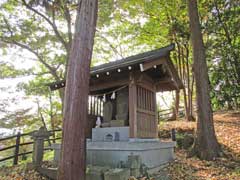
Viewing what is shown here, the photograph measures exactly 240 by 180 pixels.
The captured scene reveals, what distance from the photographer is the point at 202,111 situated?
294 inches

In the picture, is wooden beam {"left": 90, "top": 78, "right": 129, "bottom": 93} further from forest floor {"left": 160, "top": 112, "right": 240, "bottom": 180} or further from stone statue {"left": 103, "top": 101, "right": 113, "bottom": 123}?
forest floor {"left": 160, "top": 112, "right": 240, "bottom": 180}

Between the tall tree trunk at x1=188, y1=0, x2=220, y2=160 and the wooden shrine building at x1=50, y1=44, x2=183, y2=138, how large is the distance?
0.96 meters

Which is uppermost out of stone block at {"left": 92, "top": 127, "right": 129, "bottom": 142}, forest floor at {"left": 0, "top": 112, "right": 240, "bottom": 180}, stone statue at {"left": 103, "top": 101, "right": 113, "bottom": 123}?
stone statue at {"left": 103, "top": 101, "right": 113, "bottom": 123}

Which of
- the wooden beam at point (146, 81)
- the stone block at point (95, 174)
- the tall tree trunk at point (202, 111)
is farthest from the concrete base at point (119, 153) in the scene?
the wooden beam at point (146, 81)

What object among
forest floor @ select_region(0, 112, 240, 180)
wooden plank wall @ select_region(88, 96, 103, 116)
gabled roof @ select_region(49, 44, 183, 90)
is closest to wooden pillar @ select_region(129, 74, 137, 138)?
gabled roof @ select_region(49, 44, 183, 90)

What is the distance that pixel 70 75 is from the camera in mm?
4445

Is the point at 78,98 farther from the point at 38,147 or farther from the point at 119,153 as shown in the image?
the point at 38,147

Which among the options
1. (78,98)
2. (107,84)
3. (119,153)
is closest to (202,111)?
(107,84)

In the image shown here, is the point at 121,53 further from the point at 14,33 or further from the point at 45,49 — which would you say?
the point at 14,33

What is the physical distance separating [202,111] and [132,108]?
2527mm

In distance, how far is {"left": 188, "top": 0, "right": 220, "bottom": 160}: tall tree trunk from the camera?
721 centimetres

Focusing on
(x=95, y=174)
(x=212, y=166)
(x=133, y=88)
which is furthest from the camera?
(x=133, y=88)

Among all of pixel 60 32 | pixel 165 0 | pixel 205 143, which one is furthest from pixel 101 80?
pixel 165 0

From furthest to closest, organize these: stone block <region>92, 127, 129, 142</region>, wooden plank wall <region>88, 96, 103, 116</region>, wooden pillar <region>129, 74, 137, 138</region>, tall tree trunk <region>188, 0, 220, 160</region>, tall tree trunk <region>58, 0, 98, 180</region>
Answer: wooden plank wall <region>88, 96, 103, 116</region>, tall tree trunk <region>188, 0, 220, 160</region>, stone block <region>92, 127, 129, 142</region>, wooden pillar <region>129, 74, 137, 138</region>, tall tree trunk <region>58, 0, 98, 180</region>
